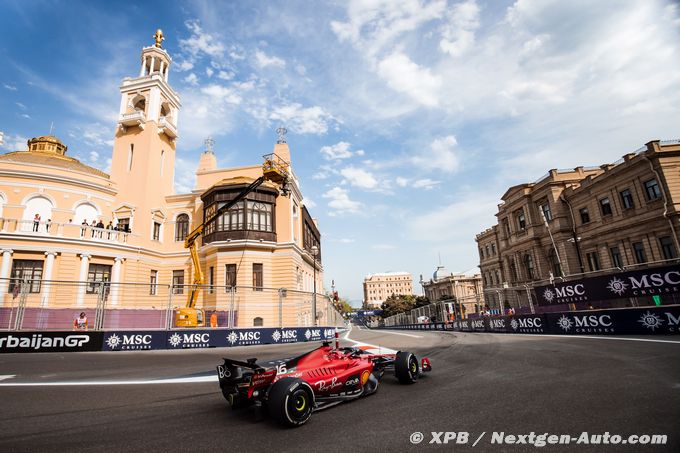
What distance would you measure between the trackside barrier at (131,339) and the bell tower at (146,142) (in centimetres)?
1848

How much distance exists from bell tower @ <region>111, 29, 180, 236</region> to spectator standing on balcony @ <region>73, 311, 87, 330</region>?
16442 mm

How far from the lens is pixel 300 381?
4527mm

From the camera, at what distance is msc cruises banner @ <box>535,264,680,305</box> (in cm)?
1344

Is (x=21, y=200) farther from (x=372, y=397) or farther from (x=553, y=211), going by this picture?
(x=553, y=211)

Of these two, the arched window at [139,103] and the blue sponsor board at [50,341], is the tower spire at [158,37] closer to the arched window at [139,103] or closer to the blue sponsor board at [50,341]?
the arched window at [139,103]

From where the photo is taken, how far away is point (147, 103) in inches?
1341

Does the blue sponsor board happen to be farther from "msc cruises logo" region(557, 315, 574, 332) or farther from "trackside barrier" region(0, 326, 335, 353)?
"msc cruises logo" region(557, 315, 574, 332)

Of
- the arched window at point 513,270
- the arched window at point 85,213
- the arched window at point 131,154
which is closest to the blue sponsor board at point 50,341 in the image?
the arched window at point 85,213

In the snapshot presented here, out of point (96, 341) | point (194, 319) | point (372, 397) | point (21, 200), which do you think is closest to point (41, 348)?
point (96, 341)

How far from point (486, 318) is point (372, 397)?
73.4 feet

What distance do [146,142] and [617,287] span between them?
38.5 metres

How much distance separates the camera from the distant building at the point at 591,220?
27578 mm

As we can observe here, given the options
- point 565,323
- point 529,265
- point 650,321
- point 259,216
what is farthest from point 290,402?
point 529,265

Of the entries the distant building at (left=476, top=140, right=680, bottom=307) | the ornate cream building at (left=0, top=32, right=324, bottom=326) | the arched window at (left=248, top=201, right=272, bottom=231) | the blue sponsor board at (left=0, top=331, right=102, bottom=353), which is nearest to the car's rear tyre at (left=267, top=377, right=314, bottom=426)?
the blue sponsor board at (left=0, top=331, right=102, bottom=353)
